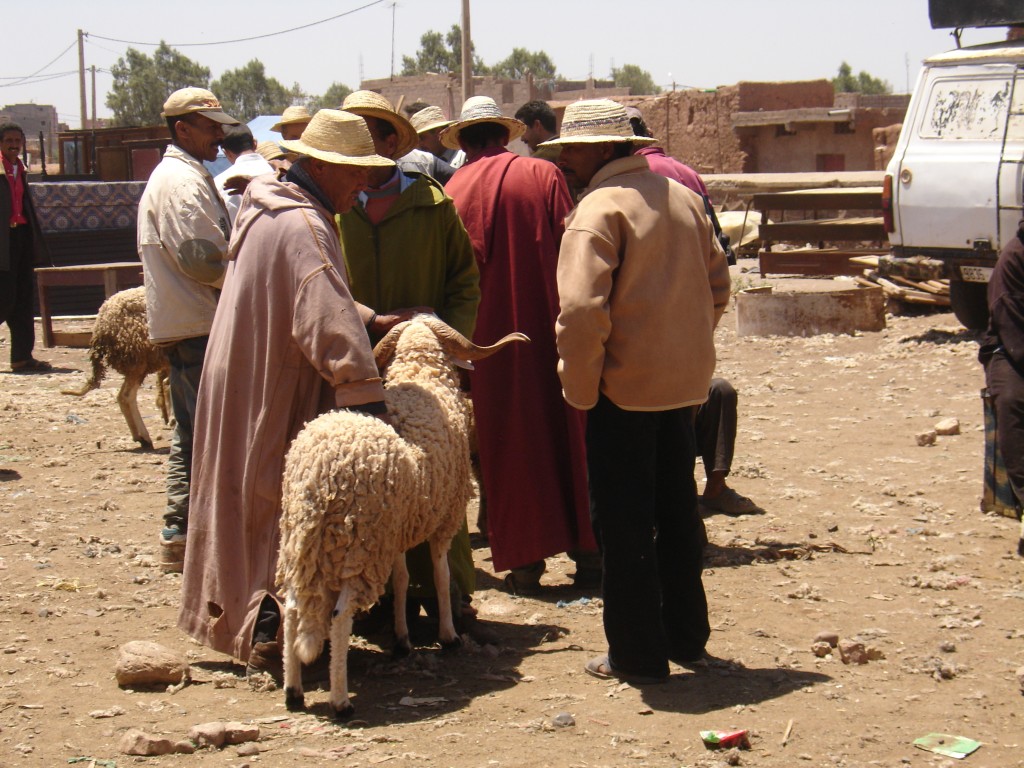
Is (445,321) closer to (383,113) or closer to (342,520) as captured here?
(383,113)

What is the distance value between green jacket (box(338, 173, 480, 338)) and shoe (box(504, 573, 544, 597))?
1.27 meters

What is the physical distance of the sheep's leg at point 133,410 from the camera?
854 centimetres

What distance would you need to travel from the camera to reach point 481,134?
5648 millimetres

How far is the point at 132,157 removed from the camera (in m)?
23.2

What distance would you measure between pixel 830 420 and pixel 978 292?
11.0 feet

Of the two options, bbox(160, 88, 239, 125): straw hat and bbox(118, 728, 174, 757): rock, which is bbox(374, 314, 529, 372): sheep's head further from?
bbox(160, 88, 239, 125): straw hat

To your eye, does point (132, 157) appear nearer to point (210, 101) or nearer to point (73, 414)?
point (73, 414)

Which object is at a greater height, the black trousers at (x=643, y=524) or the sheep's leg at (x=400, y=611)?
the black trousers at (x=643, y=524)

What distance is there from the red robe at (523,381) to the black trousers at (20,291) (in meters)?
7.68

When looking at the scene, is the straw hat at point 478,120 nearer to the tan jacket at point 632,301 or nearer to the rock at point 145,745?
the tan jacket at point 632,301

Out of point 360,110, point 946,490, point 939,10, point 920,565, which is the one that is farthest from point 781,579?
point 939,10

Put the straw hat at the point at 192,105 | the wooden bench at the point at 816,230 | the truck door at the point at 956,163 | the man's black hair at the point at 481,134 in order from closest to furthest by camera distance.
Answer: the man's black hair at the point at 481,134
the straw hat at the point at 192,105
the truck door at the point at 956,163
the wooden bench at the point at 816,230

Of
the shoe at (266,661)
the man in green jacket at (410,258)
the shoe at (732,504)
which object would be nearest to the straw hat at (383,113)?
the man in green jacket at (410,258)

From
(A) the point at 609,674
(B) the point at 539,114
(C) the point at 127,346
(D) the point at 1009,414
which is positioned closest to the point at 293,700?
(A) the point at 609,674
